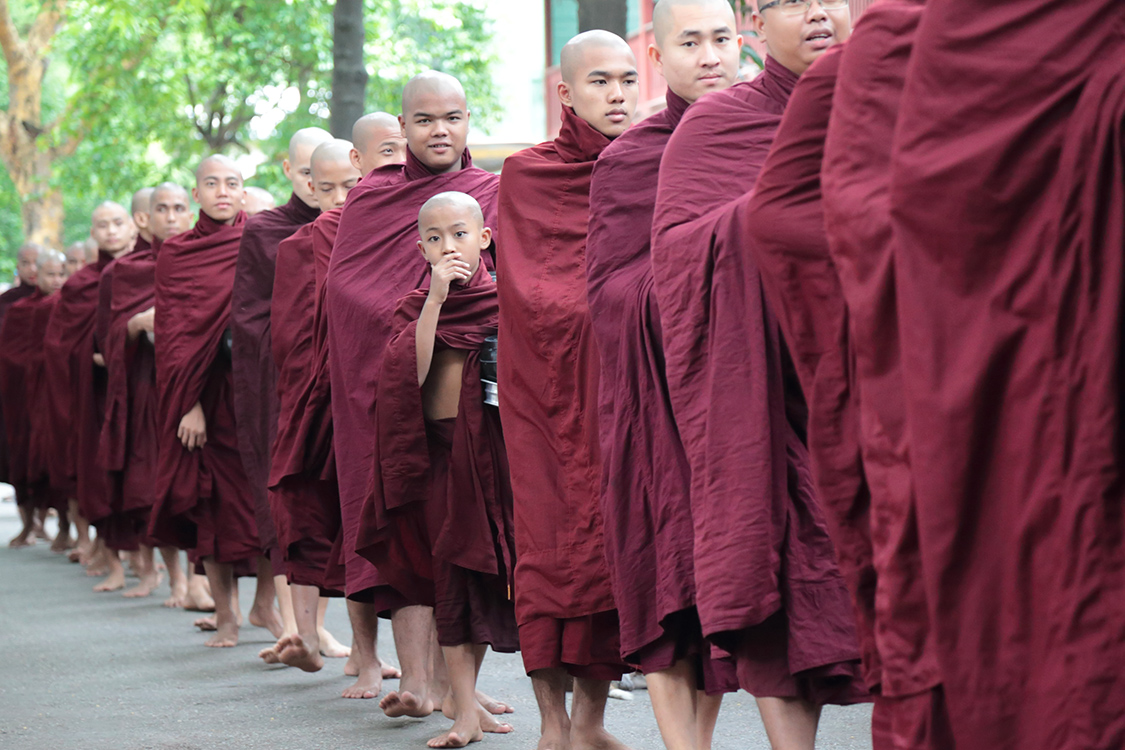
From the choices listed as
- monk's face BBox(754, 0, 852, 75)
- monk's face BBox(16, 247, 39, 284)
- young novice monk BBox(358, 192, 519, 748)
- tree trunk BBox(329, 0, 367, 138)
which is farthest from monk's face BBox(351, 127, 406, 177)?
monk's face BBox(16, 247, 39, 284)

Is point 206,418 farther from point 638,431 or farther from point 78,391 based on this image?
point 638,431

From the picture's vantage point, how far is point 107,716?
601cm

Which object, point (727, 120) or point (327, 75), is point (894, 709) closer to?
point (727, 120)

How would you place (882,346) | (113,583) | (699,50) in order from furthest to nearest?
(113,583)
(699,50)
(882,346)

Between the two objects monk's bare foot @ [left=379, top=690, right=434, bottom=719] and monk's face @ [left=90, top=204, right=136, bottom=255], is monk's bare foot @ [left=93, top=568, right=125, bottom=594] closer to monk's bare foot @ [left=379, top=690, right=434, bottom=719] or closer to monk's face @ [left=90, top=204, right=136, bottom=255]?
monk's face @ [left=90, top=204, right=136, bottom=255]

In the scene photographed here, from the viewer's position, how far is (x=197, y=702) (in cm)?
622

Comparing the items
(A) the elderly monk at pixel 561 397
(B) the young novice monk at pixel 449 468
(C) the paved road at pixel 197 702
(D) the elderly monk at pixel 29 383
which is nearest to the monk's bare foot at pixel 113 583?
(C) the paved road at pixel 197 702

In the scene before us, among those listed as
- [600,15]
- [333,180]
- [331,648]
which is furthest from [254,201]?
[331,648]

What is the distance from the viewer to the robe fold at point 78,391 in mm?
10336

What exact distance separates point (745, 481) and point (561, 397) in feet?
4.19

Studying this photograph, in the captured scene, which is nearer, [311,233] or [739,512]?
[739,512]

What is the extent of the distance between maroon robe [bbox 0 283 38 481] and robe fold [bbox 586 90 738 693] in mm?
10186

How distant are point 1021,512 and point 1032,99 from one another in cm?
55

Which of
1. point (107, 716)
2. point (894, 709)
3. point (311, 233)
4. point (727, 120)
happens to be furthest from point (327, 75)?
point (894, 709)
